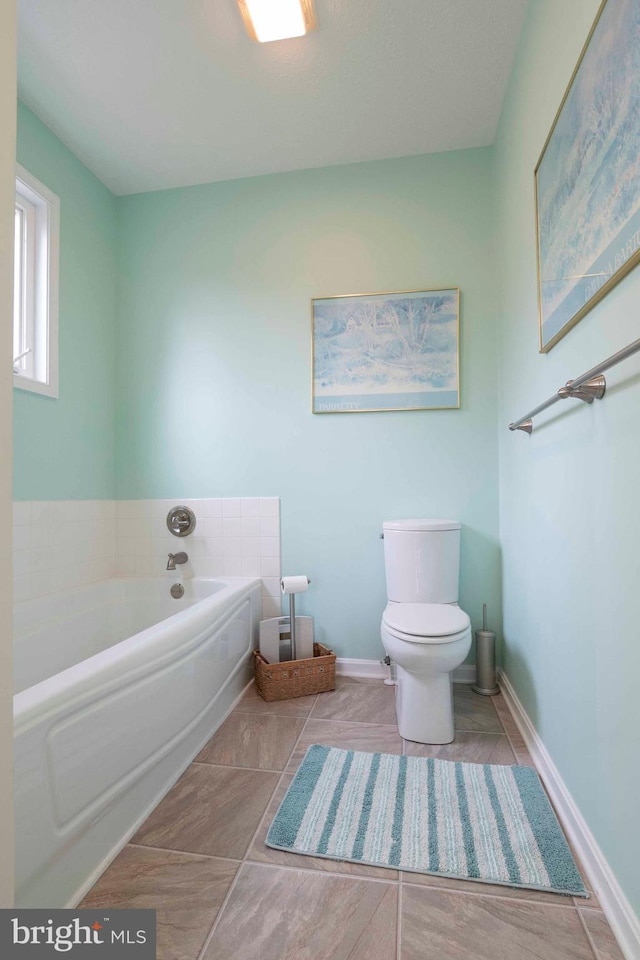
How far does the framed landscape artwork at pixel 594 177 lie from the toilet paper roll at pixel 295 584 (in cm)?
143

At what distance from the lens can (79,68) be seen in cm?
188

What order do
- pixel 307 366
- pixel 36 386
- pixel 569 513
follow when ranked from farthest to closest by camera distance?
pixel 307 366 < pixel 36 386 < pixel 569 513

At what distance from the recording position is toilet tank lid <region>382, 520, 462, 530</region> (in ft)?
6.96

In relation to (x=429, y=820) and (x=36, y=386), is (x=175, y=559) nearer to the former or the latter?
(x=36, y=386)

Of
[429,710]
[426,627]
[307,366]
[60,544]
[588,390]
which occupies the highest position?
[307,366]

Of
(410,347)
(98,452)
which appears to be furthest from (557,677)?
(98,452)

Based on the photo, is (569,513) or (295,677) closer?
(569,513)

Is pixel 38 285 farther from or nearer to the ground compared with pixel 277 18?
nearer to the ground

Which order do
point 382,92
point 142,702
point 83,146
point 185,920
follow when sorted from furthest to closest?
point 83,146, point 382,92, point 142,702, point 185,920

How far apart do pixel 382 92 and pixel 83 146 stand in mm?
1450

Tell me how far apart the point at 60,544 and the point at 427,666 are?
1.74 meters

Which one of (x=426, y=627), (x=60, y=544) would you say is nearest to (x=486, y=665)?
(x=426, y=627)

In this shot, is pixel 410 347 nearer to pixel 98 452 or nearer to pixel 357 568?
pixel 357 568

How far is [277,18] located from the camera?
5.50 ft
